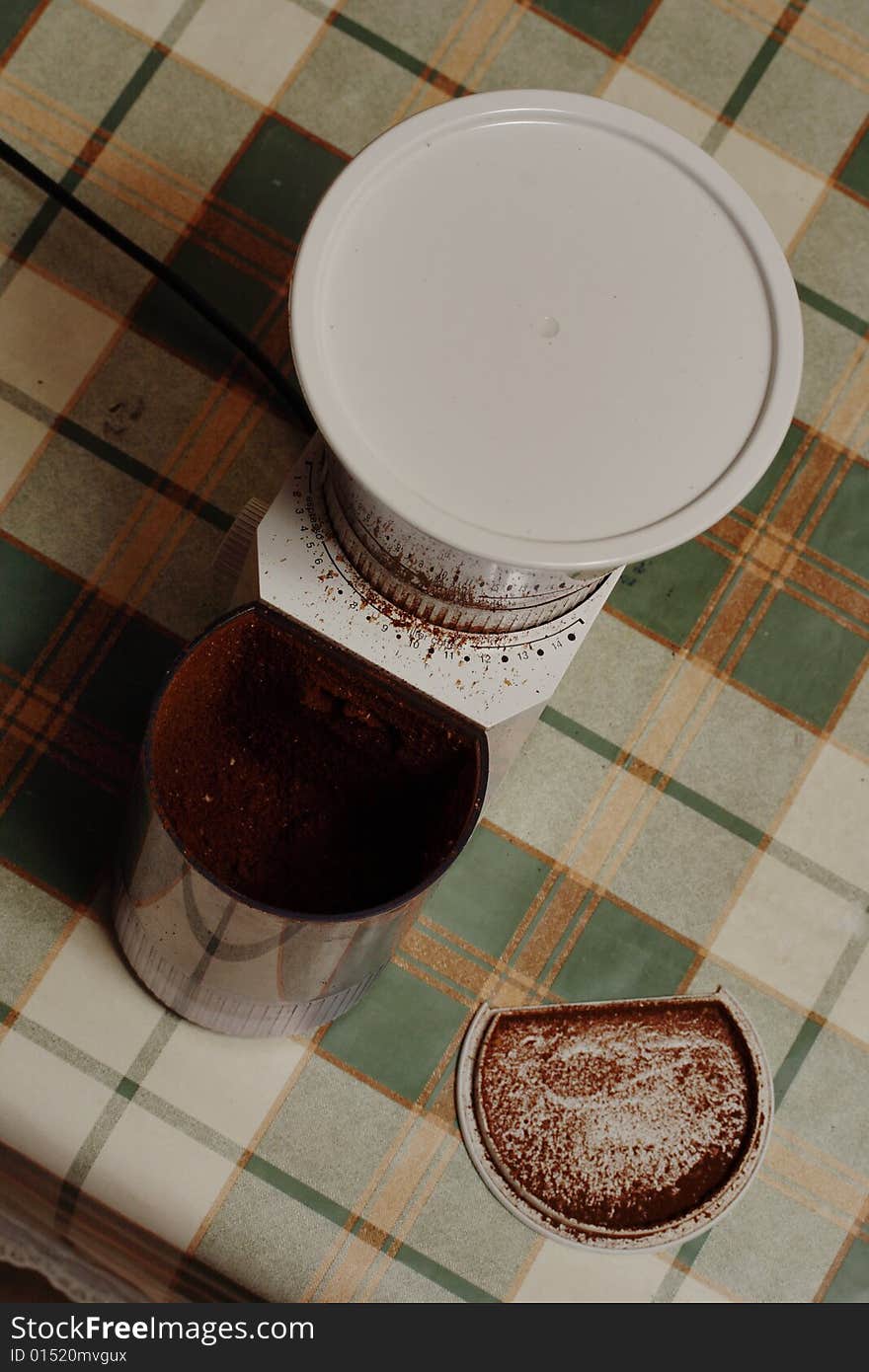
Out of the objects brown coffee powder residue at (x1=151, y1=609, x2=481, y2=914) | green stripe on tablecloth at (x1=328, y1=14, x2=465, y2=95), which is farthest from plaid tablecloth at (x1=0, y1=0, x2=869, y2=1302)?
brown coffee powder residue at (x1=151, y1=609, x2=481, y2=914)

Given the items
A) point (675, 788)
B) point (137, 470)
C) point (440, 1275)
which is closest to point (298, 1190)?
point (440, 1275)

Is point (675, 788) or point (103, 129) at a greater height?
point (103, 129)

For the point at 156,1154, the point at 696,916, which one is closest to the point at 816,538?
the point at 696,916

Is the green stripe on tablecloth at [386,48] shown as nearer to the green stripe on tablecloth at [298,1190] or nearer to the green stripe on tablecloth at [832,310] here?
the green stripe on tablecloth at [832,310]

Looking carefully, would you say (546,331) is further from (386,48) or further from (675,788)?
(386,48)

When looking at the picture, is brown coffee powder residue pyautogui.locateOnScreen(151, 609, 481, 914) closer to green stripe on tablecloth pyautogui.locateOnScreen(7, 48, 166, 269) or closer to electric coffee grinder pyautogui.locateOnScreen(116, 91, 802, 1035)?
electric coffee grinder pyautogui.locateOnScreen(116, 91, 802, 1035)

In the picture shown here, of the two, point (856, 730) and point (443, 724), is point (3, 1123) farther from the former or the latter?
point (856, 730)
